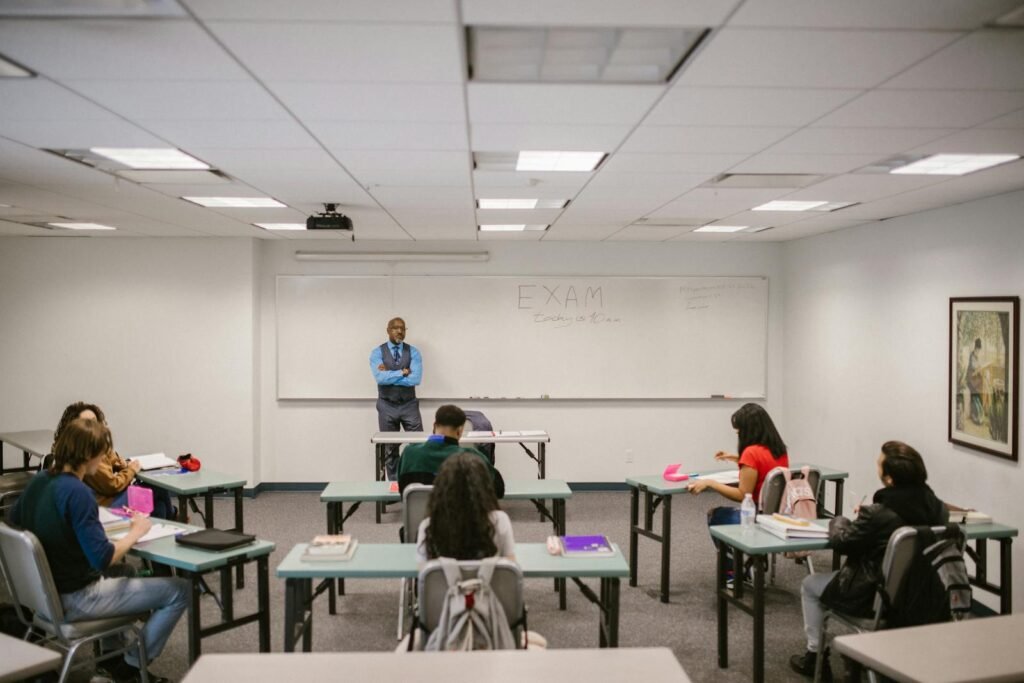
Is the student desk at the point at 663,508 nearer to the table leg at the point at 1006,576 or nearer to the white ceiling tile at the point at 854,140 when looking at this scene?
the table leg at the point at 1006,576

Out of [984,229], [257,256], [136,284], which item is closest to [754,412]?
[984,229]

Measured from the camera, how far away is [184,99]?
2498mm

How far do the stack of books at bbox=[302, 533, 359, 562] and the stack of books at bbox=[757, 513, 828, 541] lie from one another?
2093 mm

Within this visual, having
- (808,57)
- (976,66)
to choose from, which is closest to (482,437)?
(808,57)

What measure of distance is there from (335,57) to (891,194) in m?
3.74

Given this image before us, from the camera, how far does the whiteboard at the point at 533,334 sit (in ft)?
24.2

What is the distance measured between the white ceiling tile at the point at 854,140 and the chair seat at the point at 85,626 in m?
3.67

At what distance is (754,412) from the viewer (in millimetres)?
4406

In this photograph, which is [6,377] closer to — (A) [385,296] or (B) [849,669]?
(A) [385,296]

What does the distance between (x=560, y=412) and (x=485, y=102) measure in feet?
17.4

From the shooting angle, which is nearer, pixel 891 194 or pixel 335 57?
pixel 335 57

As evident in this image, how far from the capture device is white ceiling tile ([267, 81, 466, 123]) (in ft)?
7.73

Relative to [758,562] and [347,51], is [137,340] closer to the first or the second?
[347,51]

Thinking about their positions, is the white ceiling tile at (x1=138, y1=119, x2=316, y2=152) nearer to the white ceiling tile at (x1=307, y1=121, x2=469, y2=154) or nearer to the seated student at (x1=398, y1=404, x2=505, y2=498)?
the white ceiling tile at (x1=307, y1=121, x2=469, y2=154)
